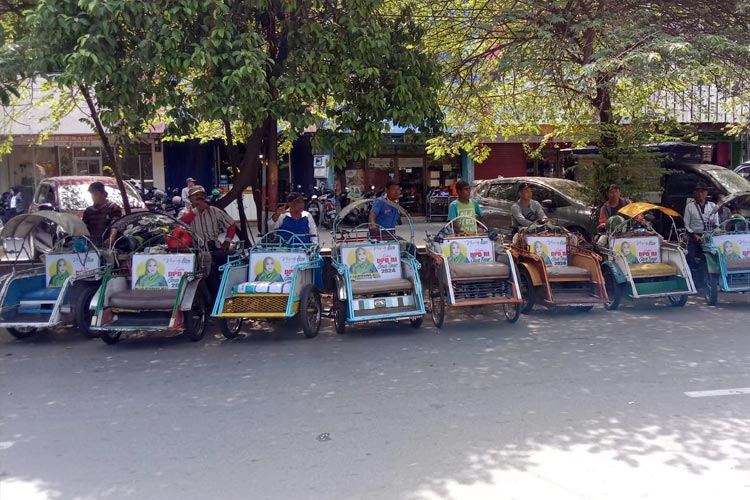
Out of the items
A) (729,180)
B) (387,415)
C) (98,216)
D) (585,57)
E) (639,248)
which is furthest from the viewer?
(729,180)

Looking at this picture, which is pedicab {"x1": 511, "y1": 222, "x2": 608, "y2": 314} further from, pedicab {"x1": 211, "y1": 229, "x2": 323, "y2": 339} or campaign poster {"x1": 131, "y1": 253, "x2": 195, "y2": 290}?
campaign poster {"x1": 131, "y1": 253, "x2": 195, "y2": 290}

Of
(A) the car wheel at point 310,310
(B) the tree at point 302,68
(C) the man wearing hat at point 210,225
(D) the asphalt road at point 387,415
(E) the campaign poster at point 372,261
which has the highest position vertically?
(B) the tree at point 302,68

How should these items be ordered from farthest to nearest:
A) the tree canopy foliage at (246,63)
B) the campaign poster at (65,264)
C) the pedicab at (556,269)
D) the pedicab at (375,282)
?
the pedicab at (556,269)
the campaign poster at (65,264)
the pedicab at (375,282)
the tree canopy foliage at (246,63)

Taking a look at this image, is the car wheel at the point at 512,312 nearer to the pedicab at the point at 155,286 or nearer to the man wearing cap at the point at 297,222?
the man wearing cap at the point at 297,222

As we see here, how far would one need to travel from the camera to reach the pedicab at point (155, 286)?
7.61m

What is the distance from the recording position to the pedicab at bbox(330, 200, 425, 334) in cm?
797

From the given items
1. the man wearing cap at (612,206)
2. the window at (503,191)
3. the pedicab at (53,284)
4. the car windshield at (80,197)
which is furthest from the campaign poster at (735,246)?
the car windshield at (80,197)

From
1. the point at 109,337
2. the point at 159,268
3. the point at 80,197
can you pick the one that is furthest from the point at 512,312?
the point at 80,197

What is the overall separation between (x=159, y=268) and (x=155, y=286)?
0.23 metres

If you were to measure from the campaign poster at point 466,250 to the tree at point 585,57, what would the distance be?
2664mm

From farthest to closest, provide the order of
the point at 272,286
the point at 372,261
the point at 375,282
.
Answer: the point at 372,261 < the point at 375,282 < the point at 272,286

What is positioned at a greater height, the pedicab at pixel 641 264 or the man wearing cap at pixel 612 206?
the man wearing cap at pixel 612 206

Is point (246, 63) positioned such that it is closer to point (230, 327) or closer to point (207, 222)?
point (207, 222)

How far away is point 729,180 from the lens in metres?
12.9
